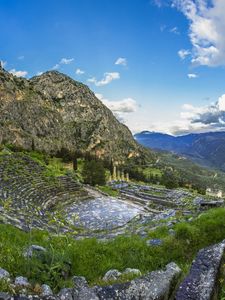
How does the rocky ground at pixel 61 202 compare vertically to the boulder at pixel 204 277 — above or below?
below

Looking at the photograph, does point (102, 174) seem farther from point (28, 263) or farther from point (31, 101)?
point (31, 101)

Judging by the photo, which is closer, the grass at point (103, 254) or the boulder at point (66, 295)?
the boulder at point (66, 295)

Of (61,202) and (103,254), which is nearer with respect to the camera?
(103,254)

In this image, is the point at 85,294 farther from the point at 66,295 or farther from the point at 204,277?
the point at 204,277

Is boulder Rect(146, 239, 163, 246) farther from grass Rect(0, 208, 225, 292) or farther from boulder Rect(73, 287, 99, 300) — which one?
boulder Rect(73, 287, 99, 300)

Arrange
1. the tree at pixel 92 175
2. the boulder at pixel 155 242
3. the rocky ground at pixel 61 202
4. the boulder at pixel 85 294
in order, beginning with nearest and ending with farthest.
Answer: the boulder at pixel 85 294, the boulder at pixel 155 242, the rocky ground at pixel 61 202, the tree at pixel 92 175

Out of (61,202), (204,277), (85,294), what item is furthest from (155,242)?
(61,202)

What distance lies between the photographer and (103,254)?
32.5 feet

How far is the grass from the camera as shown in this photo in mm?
7191

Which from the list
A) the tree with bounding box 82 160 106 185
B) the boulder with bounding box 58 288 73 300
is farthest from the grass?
the tree with bounding box 82 160 106 185

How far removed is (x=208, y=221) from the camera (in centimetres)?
1189

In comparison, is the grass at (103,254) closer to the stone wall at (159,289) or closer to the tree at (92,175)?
the stone wall at (159,289)

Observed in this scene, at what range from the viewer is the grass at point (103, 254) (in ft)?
23.6

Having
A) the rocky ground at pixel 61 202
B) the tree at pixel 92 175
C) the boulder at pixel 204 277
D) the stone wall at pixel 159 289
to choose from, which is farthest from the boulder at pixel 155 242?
the tree at pixel 92 175
